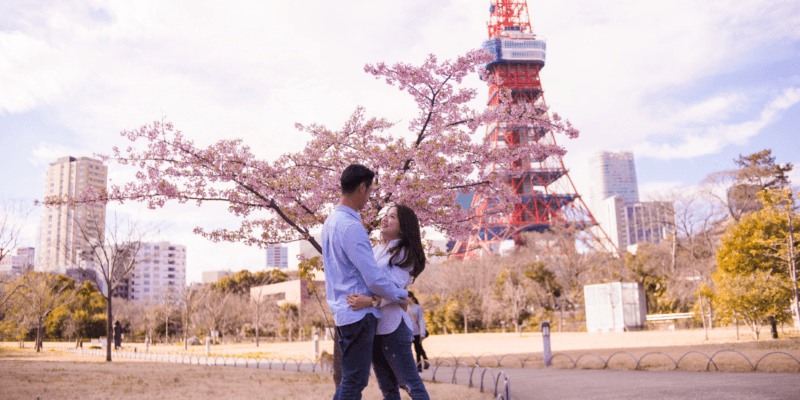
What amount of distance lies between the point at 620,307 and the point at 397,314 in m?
19.9

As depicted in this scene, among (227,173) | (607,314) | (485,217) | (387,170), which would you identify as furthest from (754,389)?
(607,314)

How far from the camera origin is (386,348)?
102 inches

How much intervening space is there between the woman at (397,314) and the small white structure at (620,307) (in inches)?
768

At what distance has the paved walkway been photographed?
213 inches

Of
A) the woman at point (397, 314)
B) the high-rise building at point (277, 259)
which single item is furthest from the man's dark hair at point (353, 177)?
the high-rise building at point (277, 259)

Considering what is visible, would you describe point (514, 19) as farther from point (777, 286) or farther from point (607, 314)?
point (777, 286)

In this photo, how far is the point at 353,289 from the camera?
8.27 feet

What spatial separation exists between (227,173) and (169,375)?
227 inches

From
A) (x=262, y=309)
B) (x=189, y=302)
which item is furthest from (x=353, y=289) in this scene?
(x=262, y=309)

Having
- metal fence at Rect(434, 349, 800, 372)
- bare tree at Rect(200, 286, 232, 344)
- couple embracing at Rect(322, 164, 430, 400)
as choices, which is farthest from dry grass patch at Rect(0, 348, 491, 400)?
bare tree at Rect(200, 286, 232, 344)

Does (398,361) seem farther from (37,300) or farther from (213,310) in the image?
(213,310)

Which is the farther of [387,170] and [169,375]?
[169,375]

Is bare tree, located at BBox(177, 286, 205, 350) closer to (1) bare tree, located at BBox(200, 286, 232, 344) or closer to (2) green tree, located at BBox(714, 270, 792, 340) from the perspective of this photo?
(1) bare tree, located at BBox(200, 286, 232, 344)

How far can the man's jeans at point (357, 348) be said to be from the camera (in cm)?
249
